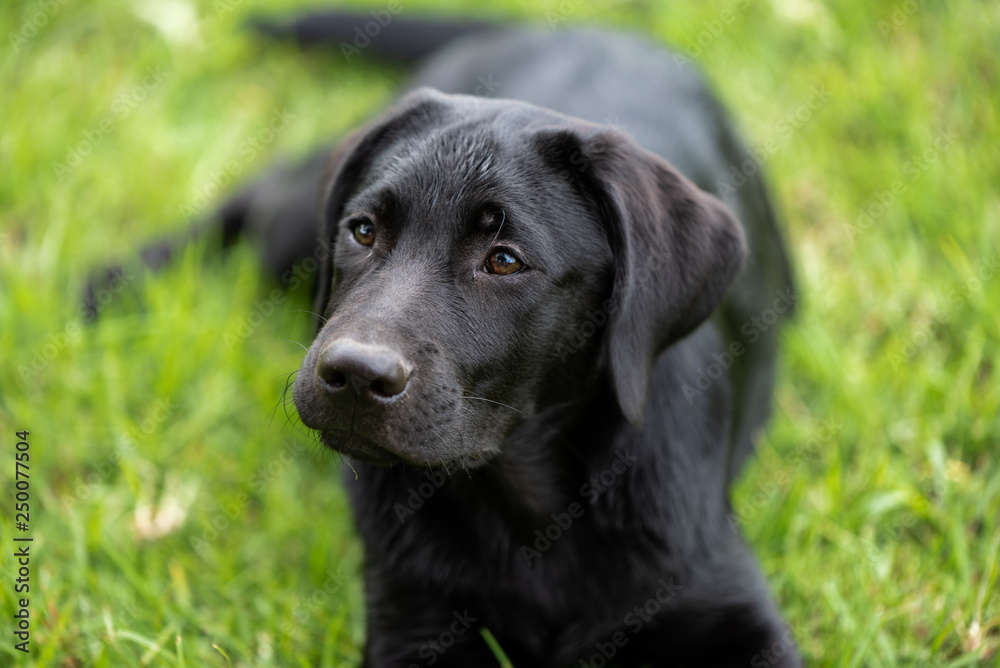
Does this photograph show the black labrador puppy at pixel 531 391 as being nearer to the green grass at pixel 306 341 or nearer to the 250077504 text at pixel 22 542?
the green grass at pixel 306 341

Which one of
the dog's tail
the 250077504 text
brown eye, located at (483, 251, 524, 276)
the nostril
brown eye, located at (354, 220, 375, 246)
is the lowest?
the 250077504 text

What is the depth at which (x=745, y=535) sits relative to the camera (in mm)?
3000

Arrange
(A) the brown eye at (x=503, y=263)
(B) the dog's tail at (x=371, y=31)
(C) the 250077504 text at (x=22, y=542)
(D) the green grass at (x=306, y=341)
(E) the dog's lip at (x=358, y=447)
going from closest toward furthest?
(E) the dog's lip at (x=358, y=447) → (A) the brown eye at (x=503, y=263) → (C) the 250077504 text at (x=22, y=542) → (D) the green grass at (x=306, y=341) → (B) the dog's tail at (x=371, y=31)

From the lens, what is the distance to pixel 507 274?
217cm

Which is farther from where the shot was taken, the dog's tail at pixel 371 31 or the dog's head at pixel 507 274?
the dog's tail at pixel 371 31

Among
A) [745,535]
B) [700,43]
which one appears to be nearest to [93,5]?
[700,43]

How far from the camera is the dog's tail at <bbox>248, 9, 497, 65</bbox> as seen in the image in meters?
4.90

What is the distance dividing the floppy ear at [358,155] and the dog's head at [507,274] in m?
0.11

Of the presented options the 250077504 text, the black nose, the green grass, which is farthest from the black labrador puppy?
the 250077504 text

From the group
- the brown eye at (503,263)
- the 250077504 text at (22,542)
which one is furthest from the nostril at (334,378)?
the 250077504 text at (22,542)

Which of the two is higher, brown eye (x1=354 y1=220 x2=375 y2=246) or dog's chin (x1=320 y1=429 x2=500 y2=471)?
brown eye (x1=354 y1=220 x2=375 y2=246)

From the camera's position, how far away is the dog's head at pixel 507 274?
2.05 metres

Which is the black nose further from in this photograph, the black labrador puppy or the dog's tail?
the dog's tail

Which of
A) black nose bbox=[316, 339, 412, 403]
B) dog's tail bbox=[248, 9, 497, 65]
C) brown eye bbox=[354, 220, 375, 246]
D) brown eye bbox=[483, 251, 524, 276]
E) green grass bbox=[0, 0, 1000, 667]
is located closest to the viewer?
black nose bbox=[316, 339, 412, 403]
